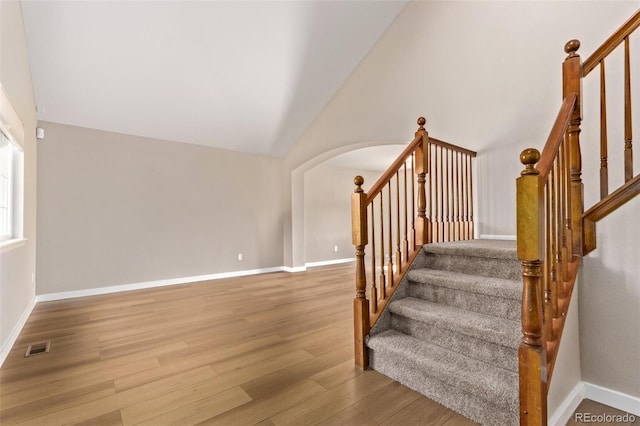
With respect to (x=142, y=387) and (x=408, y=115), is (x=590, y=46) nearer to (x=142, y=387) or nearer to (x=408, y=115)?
(x=408, y=115)

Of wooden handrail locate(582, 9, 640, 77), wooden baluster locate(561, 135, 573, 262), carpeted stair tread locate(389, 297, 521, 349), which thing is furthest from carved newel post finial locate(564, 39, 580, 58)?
carpeted stair tread locate(389, 297, 521, 349)

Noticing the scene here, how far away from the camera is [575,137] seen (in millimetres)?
1933

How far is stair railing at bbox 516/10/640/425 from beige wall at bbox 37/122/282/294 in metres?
4.98

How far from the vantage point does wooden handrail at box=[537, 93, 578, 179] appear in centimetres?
138

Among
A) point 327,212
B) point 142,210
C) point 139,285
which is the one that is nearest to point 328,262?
point 327,212

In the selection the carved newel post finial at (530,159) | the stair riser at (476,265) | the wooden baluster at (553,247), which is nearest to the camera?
the carved newel post finial at (530,159)

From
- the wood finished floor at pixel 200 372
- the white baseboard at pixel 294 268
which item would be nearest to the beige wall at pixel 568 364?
the wood finished floor at pixel 200 372

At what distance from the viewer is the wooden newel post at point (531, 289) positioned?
4.24 ft

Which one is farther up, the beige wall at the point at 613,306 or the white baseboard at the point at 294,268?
the beige wall at the point at 613,306

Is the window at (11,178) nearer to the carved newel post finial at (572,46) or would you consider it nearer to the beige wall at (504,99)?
the beige wall at (504,99)

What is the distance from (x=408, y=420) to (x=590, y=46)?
3.37m

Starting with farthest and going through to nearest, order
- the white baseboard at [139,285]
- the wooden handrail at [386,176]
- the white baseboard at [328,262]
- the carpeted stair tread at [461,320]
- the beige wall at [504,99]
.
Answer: the white baseboard at [328,262] < the white baseboard at [139,285] < the wooden handrail at [386,176] < the beige wall at [504,99] < the carpeted stair tread at [461,320]

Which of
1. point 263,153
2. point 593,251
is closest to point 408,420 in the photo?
point 593,251

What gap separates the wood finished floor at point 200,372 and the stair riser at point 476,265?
969 mm
